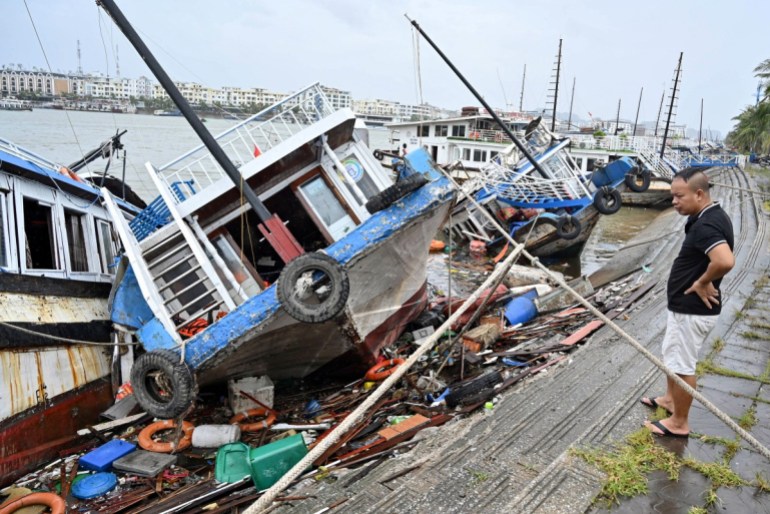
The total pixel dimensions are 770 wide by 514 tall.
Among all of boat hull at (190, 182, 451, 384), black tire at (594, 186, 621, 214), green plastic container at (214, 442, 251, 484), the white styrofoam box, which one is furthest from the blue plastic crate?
black tire at (594, 186, 621, 214)

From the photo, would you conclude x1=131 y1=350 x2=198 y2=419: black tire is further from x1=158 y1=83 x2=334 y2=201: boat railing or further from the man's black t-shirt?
the man's black t-shirt

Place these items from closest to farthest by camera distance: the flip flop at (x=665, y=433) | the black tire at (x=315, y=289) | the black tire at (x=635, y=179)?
the flip flop at (x=665, y=433)
the black tire at (x=315, y=289)
the black tire at (x=635, y=179)

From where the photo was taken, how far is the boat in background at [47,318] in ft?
16.1

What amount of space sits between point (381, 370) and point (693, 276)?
4288 mm

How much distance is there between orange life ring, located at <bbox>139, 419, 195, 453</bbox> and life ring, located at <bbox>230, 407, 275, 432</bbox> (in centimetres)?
50

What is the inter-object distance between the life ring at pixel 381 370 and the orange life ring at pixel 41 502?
3.65 m

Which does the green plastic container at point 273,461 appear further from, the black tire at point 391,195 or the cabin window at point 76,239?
the cabin window at point 76,239

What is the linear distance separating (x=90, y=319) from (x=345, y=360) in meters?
3.42

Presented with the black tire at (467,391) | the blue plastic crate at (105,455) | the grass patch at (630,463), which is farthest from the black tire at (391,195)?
the blue plastic crate at (105,455)

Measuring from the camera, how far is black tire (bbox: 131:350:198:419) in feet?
16.1

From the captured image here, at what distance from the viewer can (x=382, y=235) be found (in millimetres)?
5699

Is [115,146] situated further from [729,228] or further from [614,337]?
[729,228]

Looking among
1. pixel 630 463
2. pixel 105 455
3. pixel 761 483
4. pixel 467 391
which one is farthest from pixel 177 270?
pixel 761 483

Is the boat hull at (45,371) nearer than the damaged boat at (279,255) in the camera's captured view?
Yes
